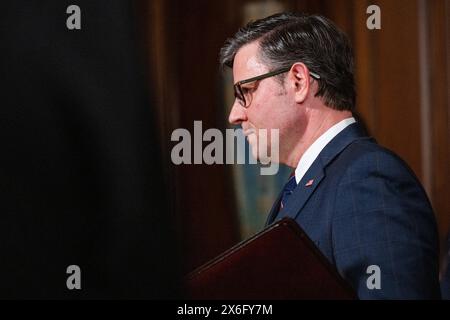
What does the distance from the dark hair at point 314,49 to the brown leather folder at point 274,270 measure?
50cm

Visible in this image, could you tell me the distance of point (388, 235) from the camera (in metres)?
1.19

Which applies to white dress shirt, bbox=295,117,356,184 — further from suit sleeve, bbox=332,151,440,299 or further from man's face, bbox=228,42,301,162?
suit sleeve, bbox=332,151,440,299

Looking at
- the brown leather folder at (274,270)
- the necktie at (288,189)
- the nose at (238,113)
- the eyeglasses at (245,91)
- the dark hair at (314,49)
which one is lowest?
the brown leather folder at (274,270)

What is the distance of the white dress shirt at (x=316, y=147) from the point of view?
4.64 ft

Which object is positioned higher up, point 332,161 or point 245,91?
point 245,91

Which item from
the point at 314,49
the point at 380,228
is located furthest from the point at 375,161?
the point at 314,49

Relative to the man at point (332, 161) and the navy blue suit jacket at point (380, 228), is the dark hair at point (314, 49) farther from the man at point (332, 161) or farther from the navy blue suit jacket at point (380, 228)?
the navy blue suit jacket at point (380, 228)

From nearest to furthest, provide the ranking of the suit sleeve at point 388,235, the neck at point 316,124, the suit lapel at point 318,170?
the suit sleeve at point 388,235 → the suit lapel at point 318,170 → the neck at point 316,124

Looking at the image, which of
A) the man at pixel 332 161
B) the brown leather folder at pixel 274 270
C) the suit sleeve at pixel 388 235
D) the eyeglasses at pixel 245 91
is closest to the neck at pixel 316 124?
the man at pixel 332 161

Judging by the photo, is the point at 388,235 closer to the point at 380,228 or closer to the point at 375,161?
the point at 380,228

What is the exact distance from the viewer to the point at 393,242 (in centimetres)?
118

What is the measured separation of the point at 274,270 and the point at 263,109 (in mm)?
518

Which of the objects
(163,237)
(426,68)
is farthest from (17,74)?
(426,68)
